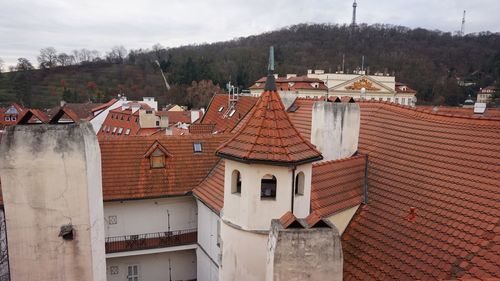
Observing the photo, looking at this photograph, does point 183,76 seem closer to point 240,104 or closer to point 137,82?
point 137,82

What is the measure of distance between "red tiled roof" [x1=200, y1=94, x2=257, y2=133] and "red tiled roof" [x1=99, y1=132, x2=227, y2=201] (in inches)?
318

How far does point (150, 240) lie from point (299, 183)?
8.87 m

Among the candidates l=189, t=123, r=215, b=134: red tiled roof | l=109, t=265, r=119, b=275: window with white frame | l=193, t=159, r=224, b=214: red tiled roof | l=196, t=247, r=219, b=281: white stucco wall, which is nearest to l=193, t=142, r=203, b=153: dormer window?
l=193, t=159, r=224, b=214: red tiled roof

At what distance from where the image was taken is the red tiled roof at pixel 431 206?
777 centimetres

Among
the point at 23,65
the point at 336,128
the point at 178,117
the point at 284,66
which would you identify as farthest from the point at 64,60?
the point at 336,128

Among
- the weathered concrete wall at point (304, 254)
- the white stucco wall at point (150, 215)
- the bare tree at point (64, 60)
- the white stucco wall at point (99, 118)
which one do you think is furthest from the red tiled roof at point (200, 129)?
the bare tree at point (64, 60)

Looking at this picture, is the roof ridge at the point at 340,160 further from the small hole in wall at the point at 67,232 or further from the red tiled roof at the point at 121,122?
the red tiled roof at the point at 121,122

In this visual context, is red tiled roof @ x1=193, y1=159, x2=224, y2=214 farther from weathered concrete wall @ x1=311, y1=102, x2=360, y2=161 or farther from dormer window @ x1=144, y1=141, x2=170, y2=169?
weathered concrete wall @ x1=311, y1=102, x2=360, y2=161

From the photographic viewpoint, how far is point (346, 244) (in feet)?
32.6

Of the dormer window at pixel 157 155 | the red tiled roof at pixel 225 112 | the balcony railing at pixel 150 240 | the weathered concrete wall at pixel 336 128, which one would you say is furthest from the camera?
the red tiled roof at pixel 225 112

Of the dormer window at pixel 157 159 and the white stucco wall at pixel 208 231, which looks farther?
the dormer window at pixel 157 159

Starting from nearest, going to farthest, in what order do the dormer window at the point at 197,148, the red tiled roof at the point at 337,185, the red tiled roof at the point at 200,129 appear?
the red tiled roof at the point at 337,185 → the dormer window at the point at 197,148 → the red tiled roof at the point at 200,129

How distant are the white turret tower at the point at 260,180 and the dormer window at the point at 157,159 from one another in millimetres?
7575

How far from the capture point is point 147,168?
1609 centimetres
